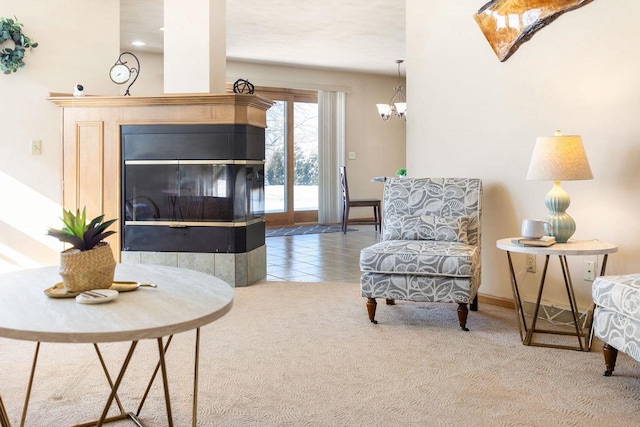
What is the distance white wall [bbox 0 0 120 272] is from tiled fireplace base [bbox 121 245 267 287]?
2.34ft

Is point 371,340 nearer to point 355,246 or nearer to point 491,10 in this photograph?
point 491,10

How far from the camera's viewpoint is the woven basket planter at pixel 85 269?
1925 mm

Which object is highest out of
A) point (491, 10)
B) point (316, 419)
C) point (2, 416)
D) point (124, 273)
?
point (491, 10)

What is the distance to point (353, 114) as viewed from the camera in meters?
10.0

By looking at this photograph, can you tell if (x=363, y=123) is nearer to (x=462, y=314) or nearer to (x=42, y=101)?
(x=42, y=101)

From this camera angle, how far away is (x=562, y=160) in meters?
3.11

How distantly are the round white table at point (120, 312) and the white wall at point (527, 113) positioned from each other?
231cm

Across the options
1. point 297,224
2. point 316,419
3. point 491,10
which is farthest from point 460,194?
point 297,224

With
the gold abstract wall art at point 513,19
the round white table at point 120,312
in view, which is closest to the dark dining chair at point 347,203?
the gold abstract wall art at point 513,19

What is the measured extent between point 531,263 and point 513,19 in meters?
1.51

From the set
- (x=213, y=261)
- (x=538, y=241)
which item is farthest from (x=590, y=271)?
(x=213, y=261)

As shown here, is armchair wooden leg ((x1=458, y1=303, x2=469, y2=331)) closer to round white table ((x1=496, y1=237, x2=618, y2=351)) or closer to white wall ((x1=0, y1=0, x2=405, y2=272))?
round white table ((x1=496, y1=237, x2=618, y2=351))

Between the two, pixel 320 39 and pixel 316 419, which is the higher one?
pixel 320 39

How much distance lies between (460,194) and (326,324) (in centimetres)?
121
